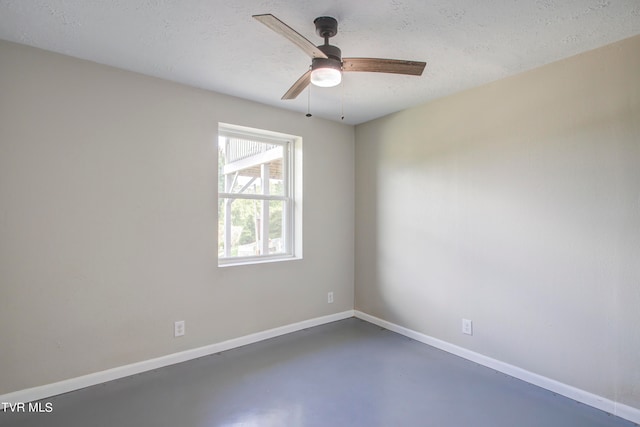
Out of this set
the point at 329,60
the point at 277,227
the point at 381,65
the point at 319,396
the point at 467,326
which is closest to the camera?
the point at 329,60

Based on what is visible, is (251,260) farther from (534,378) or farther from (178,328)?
(534,378)

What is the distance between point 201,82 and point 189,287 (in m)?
1.78

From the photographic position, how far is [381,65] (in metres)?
1.86

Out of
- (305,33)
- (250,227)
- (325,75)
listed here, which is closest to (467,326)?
(250,227)

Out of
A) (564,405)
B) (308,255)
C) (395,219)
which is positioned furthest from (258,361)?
(564,405)

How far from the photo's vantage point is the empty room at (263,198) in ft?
6.67

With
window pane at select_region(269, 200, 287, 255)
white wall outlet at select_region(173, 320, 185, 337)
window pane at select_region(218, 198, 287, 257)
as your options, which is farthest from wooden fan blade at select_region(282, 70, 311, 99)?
white wall outlet at select_region(173, 320, 185, 337)

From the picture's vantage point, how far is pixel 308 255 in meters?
3.72

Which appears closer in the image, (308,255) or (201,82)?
(201,82)

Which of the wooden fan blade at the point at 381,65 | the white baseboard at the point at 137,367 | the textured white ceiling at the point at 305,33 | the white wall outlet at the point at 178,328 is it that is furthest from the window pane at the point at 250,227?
the wooden fan blade at the point at 381,65

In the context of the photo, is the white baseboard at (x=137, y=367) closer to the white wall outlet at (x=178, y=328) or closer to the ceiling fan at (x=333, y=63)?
the white wall outlet at (x=178, y=328)

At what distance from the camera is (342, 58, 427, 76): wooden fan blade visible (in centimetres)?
181

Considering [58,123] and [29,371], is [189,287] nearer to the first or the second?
[29,371]

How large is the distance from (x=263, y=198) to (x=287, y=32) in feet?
7.10
